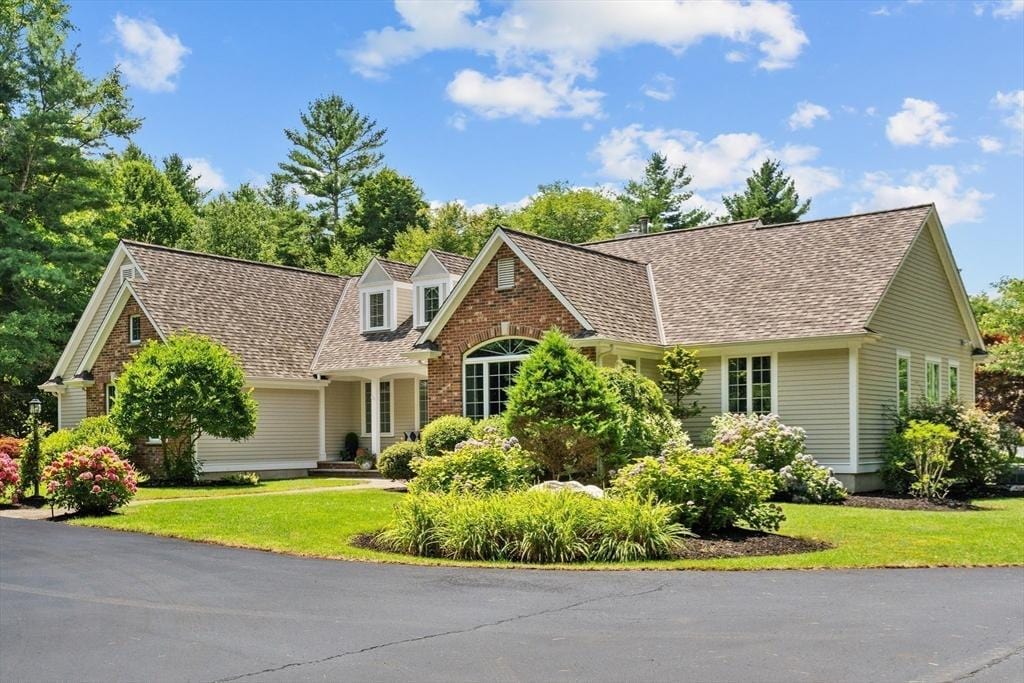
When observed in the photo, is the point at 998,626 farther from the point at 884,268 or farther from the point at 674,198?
the point at 674,198

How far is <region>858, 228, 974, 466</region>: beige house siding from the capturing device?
74.4 ft

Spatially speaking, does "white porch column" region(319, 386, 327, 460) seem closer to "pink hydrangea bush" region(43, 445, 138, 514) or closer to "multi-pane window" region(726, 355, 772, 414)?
"pink hydrangea bush" region(43, 445, 138, 514)

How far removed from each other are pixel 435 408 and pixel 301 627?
52.2 ft

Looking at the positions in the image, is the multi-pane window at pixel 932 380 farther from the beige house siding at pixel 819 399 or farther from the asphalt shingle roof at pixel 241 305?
the asphalt shingle roof at pixel 241 305

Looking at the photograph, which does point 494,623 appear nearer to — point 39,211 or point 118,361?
point 118,361

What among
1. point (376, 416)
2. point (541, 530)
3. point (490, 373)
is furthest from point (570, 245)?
point (541, 530)

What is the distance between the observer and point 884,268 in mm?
23156

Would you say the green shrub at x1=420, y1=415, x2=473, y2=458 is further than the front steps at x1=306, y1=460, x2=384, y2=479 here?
No

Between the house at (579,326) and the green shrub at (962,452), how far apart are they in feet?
1.77

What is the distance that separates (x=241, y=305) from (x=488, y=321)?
10.2 m

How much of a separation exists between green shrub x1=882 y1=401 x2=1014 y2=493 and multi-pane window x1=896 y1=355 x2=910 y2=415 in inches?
40.5

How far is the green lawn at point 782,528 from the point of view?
1273 centimetres

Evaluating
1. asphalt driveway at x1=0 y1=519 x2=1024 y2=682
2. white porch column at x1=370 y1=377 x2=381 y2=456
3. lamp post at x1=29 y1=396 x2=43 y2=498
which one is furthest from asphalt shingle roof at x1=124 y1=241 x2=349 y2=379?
asphalt driveway at x1=0 y1=519 x2=1024 y2=682

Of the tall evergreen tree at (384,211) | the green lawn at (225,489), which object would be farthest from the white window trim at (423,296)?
the tall evergreen tree at (384,211)
